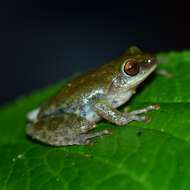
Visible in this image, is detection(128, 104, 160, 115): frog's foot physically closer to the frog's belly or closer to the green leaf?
the green leaf

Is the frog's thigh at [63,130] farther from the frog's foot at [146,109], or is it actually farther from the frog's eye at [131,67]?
the frog's eye at [131,67]

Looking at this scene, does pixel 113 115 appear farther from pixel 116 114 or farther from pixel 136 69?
pixel 136 69

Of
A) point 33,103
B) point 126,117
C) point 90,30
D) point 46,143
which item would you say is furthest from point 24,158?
point 90,30

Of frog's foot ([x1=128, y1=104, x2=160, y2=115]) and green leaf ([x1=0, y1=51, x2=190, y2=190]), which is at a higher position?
frog's foot ([x1=128, y1=104, x2=160, y2=115])

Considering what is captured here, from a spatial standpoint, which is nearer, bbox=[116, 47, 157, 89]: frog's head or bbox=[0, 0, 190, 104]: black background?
bbox=[116, 47, 157, 89]: frog's head

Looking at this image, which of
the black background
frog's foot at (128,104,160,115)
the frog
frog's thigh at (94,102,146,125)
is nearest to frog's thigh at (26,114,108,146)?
the frog

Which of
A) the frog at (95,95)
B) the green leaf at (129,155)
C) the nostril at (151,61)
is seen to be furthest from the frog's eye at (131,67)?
the green leaf at (129,155)

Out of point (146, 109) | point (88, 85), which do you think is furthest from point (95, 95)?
point (146, 109)
